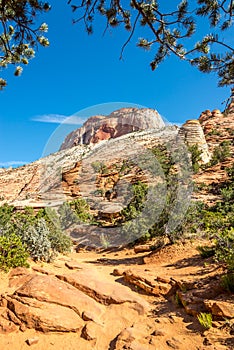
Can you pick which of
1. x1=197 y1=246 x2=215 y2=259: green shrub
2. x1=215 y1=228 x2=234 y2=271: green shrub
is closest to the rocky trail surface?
x1=215 y1=228 x2=234 y2=271: green shrub

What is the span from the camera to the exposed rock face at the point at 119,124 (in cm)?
A: 4484

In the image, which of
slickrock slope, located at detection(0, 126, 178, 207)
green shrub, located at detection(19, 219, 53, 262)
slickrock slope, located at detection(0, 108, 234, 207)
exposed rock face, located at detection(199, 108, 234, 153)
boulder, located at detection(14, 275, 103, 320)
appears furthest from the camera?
exposed rock face, located at detection(199, 108, 234, 153)

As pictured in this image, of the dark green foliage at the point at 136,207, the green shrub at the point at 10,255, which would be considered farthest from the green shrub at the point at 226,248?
the dark green foliage at the point at 136,207

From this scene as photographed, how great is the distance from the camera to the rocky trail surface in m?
3.35

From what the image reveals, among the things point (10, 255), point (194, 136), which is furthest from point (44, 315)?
→ point (194, 136)

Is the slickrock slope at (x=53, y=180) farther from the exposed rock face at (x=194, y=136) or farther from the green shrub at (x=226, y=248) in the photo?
the green shrub at (x=226, y=248)

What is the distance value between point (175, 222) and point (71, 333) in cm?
689

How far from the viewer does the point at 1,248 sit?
5246mm

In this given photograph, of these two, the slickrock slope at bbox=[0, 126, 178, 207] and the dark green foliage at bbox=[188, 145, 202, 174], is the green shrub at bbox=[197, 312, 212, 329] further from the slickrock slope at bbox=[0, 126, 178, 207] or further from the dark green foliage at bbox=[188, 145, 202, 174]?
the dark green foliage at bbox=[188, 145, 202, 174]

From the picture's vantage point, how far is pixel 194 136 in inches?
1261

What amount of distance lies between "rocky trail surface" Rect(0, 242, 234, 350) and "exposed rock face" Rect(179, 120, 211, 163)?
26621 millimetres

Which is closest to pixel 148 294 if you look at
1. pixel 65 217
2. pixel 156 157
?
pixel 65 217

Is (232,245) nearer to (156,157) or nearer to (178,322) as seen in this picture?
(178,322)

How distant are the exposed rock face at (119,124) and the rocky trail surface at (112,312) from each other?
1472 inches
